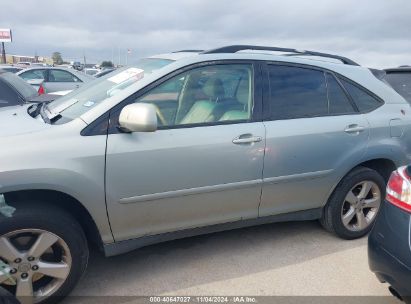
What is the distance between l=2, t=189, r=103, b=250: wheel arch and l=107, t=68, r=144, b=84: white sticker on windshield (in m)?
1.01

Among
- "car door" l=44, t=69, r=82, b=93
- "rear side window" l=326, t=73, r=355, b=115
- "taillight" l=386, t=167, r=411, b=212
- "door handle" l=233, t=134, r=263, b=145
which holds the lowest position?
"car door" l=44, t=69, r=82, b=93

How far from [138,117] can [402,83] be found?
14.3 ft

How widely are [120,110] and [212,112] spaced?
2.37ft

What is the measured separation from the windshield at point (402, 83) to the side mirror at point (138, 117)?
410cm

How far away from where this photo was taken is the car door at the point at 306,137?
302 centimetres

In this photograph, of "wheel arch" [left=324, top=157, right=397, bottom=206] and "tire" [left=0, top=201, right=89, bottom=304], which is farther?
"wheel arch" [left=324, top=157, right=397, bottom=206]

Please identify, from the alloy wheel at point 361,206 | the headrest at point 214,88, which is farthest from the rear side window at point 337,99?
the headrest at point 214,88

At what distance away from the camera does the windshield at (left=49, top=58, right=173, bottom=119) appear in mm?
2742

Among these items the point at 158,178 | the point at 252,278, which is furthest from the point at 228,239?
the point at 158,178

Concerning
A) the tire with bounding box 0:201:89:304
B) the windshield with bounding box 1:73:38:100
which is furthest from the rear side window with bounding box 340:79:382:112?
the windshield with bounding box 1:73:38:100

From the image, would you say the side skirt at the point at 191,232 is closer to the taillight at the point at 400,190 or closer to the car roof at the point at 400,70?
the taillight at the point at 400,190

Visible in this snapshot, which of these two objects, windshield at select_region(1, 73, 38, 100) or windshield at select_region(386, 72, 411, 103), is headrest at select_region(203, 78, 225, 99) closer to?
windshield at select_region(1, 73, 38, 100)

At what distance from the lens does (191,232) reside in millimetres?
2914

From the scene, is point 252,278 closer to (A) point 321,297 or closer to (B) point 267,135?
(A) point 321,297
